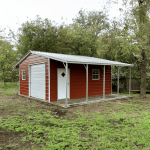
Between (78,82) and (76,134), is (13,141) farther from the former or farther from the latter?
(78,82)

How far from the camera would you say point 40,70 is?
10.1 metres

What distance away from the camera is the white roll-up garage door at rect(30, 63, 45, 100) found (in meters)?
9.78

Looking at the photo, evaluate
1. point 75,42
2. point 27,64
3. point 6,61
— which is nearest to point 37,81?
point 27,64

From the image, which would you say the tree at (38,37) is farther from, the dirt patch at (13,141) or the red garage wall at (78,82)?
the dirt patch at (13,141)

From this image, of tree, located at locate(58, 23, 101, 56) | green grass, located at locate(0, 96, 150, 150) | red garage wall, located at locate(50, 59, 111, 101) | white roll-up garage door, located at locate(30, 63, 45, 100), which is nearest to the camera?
green grass, located at locate(0, 96, 150, 150)

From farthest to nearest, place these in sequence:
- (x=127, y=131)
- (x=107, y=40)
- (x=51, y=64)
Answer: (x=107, y=40) → (x=51, y=64) → (x=127, y=131)

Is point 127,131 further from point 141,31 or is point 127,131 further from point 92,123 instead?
point 141,31

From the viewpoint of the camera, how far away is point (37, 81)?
34.1 ft

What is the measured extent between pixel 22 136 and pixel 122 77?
11.7 metres

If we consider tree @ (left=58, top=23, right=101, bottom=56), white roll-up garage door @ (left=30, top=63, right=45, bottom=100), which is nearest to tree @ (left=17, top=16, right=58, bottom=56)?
tree @ (left=58, top=23, right=101, bottom=56)

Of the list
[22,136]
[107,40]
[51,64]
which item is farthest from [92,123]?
[107,40]

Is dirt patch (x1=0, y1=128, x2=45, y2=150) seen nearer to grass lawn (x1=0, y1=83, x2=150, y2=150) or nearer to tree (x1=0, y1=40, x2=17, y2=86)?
grass lawn (x1=0, y1=83, x2=150, y2=150)

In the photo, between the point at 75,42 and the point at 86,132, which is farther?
the point at 75,42

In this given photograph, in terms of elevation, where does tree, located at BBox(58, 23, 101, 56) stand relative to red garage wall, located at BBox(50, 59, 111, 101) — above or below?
above
